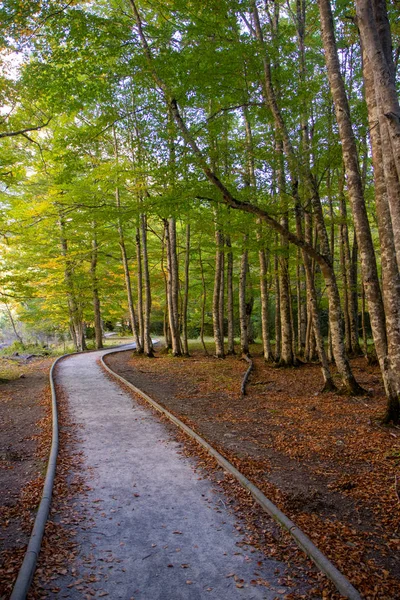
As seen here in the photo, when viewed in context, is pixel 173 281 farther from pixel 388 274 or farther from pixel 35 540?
pixel 35 540

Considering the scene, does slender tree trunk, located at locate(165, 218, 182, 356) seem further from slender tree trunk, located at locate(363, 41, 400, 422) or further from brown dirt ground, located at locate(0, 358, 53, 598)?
slender tree trunk, located at locate(363, 41, 400, 422)

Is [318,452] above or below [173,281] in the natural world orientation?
below

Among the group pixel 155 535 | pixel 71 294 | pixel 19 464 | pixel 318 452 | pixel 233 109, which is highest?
pixel 233 109

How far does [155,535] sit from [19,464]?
303 cm

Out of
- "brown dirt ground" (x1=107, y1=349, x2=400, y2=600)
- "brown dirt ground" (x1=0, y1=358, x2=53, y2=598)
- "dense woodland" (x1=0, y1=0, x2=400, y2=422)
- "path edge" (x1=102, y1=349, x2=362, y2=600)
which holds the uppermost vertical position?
"dense woodland" (x1=0, y1=0, x2=400, y2=422)

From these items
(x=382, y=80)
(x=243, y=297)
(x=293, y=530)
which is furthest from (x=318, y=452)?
(x=243, y=297)

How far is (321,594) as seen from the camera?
9.69ft

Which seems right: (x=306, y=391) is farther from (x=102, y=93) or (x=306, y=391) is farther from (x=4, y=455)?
(x=102, y=93)

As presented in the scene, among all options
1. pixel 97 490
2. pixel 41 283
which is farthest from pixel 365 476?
pixel 41 283

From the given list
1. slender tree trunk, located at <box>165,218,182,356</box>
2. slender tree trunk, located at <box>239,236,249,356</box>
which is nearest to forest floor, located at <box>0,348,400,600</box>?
slender tree trunk, located at <box>239,236,249,356</box>

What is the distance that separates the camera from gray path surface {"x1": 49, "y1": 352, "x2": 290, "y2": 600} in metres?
3.07

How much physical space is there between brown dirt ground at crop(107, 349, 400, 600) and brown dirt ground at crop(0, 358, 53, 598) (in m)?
2.68

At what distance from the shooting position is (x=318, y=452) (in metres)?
6.08

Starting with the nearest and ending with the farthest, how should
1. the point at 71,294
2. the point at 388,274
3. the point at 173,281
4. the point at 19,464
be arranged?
the point at 19,464, the point at 388,274, the point at 173,281, the point at 71,294
